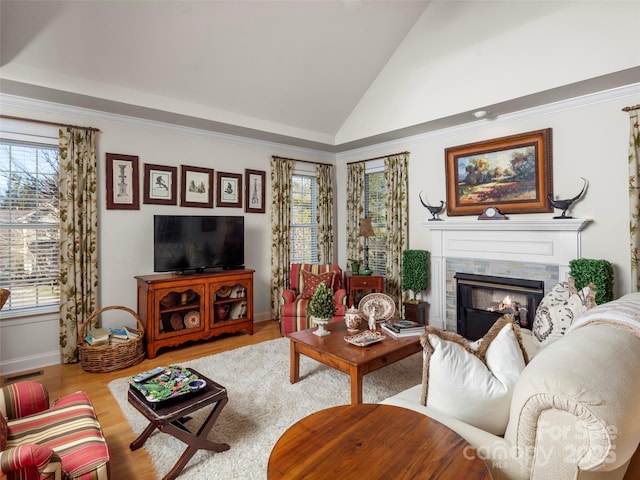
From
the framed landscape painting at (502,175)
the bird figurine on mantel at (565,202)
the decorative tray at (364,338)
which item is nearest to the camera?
the decorative tray at (364,338)

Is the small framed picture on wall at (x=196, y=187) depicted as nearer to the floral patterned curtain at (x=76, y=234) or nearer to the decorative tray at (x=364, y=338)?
the floral patterned curtain at (x=76, y=234)

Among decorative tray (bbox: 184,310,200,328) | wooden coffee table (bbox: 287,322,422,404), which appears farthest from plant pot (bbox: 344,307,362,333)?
decorative tray (bbox: 184,310,200,328)

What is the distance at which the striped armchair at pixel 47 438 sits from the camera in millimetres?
1244

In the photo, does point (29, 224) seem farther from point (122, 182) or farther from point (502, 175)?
point (502, 175)

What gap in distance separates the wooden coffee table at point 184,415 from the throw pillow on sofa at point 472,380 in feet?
4.02

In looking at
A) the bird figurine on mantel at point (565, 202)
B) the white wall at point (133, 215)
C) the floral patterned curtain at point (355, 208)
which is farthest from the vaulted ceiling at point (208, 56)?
the floral patterned curtain at point (355, 208)

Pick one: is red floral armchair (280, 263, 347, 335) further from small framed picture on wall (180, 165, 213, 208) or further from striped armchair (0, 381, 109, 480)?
striped armchair (0, 381, 109, 480)

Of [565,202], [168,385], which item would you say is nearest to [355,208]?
[565,202]

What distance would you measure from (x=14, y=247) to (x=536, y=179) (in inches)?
215

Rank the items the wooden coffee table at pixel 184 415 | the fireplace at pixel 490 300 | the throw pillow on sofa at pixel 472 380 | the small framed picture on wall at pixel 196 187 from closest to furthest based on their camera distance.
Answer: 1. the throw pillow on sofa at pixel 472 380
2. the wooden coffee table at pixel 184 415
3. the fireplace at pixel 490 300
4. the small framed picture on wall at pixel 196 187

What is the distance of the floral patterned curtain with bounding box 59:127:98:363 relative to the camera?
3586 mm

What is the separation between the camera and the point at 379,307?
128 inches

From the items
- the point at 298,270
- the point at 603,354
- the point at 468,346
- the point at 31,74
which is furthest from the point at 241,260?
the point at 603,354

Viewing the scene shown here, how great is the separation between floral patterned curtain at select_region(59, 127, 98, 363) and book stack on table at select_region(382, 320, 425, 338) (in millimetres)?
3136
